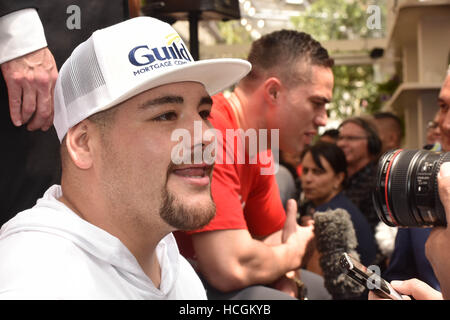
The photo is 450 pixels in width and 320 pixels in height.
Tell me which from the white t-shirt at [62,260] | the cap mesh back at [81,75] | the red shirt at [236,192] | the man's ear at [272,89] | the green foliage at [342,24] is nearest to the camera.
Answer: the white t-shirt at [62,260]

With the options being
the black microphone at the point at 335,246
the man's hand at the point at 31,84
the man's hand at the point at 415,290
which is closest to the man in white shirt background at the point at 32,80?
the man's hand at the point at 31,84

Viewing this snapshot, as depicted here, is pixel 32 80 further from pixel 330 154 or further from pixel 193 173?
pixel 330 154

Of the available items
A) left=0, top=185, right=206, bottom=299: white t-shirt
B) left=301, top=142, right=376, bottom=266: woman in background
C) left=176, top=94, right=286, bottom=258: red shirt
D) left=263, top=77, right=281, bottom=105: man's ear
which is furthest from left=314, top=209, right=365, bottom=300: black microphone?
left=0, top=185, right=206, bottom=299: white t-shirt

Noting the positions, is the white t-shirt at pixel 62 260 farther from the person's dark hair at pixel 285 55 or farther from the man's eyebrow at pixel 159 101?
the person's dark hair at pixel 285 55

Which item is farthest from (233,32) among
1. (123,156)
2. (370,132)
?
(370,132)

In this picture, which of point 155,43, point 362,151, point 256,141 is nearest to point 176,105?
point 155,43

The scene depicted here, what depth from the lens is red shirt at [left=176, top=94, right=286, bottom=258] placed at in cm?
121

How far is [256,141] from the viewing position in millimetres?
1233

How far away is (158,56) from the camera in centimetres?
77

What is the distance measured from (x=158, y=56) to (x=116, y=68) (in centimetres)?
6

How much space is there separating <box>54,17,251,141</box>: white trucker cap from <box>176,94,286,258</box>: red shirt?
0.39m

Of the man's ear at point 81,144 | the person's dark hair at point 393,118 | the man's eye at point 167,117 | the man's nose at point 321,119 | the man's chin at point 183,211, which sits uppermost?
the man's eye at point 167,117

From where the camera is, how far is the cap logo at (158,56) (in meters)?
0.76

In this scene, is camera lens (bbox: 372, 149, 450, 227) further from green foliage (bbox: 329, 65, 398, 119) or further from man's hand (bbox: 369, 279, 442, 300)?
green foliage (bbox: 329, 65, 398, 119)
